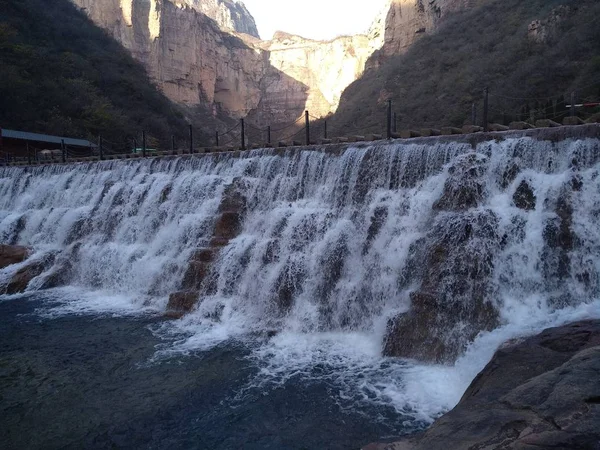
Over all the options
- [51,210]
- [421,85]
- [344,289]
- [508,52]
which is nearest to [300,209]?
[344,289]

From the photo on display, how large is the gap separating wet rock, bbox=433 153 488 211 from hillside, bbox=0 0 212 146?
27638mm

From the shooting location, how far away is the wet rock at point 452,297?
6023mm

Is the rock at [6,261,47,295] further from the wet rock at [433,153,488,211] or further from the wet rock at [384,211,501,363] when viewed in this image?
→ the wet rock at [433,153,488,211]

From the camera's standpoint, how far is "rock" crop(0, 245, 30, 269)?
1241cm

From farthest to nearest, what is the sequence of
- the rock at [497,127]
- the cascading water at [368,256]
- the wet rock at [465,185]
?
the rock at [497,127]
the wet rock at [465,185]
the cascading water at [368,256]

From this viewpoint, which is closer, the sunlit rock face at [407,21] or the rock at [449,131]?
the rock at [449,131]

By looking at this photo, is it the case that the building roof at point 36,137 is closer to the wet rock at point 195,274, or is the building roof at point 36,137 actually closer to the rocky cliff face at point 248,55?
the wet rock at point 195,274

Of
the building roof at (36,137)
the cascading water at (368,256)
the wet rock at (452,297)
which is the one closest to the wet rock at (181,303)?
the cascading water at (368,256)

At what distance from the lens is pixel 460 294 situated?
636cm

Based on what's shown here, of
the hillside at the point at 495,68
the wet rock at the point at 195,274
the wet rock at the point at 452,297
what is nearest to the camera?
the wet rock at the point at 452,297

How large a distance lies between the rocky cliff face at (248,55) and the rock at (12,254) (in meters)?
37.4

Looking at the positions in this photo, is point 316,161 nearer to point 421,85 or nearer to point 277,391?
point 277,391

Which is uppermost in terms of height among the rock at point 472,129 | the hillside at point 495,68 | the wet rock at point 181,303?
the hillside at point 495,68

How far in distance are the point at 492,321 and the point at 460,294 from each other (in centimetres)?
59
